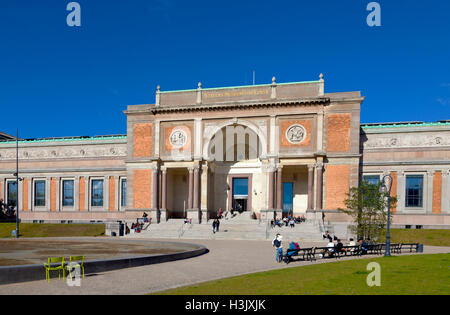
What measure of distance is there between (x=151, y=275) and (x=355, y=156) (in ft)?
111

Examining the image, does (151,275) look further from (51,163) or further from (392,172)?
(51,163)

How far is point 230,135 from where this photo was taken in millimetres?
50000

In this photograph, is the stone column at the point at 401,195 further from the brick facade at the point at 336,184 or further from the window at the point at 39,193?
the window at the point at 39,193

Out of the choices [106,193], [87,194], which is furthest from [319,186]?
[87,194]

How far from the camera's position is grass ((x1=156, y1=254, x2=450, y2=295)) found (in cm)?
1122

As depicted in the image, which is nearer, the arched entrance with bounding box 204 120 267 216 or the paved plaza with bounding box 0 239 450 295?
the paved plaza with bounding box 0 239 450 295

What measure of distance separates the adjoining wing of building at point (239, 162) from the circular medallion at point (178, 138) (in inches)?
5.1

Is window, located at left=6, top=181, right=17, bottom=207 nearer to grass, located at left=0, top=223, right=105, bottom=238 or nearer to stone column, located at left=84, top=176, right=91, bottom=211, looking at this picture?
stone column, located at left=84, top=176, right=91, bottom=211

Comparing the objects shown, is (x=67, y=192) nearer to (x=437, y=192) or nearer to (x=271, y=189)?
(x=271, y=189)

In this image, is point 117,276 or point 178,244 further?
point 178,244

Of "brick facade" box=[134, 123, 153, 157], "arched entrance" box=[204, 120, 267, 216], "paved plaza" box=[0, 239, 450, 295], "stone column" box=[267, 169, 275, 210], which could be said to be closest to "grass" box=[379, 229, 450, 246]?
"stone column" box=[267, 169, 275, 210]

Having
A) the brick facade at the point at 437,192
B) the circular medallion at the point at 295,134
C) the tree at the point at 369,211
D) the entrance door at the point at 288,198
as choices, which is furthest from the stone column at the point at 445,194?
the entrance door at the point at 288,198

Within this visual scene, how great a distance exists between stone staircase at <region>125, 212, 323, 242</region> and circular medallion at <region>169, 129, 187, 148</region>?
34.1 feet
